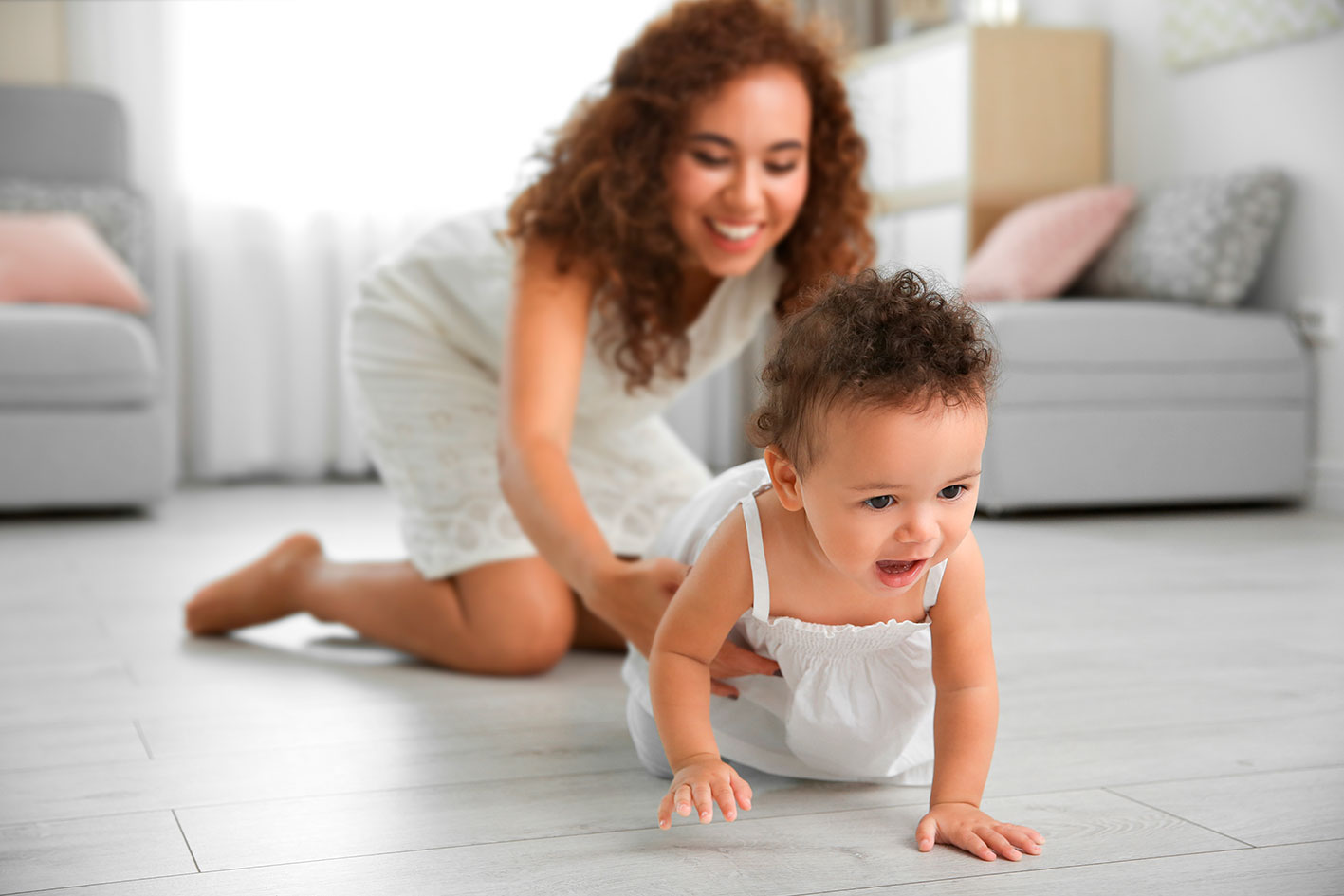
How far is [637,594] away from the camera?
114cm

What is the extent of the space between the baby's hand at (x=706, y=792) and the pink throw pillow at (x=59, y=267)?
2.71 metres

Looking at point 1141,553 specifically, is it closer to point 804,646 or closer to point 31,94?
point 804,646

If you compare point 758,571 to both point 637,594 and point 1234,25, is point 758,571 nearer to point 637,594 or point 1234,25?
point 637,594

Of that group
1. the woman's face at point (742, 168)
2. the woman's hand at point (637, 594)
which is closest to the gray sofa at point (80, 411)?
the woman's face at point (742, 168)

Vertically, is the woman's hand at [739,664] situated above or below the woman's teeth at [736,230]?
below

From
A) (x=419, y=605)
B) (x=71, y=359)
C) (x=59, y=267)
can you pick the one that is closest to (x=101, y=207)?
(x=59, y=267)

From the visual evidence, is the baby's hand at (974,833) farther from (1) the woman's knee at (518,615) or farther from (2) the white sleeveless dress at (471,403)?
(2) the white sleeveless dress at (471,403)

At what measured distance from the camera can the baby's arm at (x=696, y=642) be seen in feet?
3.22

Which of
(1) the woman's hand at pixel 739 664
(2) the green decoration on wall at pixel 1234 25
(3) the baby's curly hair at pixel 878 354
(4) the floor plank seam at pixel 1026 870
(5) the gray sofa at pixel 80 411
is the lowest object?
(5) the gray sofa at pixel 80 411

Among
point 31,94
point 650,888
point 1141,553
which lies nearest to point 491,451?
point 650,888

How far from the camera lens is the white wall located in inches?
121

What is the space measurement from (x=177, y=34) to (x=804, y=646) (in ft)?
11.0

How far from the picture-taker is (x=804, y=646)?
1025 millimetres

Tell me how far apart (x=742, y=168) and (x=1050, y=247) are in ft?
6.92
